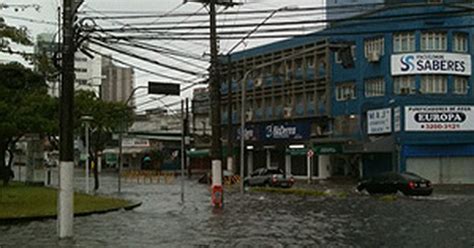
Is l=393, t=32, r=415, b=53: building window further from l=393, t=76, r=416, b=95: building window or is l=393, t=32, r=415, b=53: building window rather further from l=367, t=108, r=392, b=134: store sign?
l=367, t=108, r=392, b=134: store sign

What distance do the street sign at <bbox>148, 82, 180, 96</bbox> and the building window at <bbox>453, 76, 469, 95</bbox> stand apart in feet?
104

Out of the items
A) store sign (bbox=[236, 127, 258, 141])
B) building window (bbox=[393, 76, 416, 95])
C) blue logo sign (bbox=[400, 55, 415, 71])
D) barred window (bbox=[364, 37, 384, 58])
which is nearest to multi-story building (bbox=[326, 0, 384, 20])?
barred window (bbox=[364, 37, 384, 58])

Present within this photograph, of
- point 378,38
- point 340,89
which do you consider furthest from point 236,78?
point 378,38

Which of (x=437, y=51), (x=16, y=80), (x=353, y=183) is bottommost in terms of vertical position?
(x=353, y=183)

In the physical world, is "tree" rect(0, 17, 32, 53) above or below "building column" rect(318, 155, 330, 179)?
above

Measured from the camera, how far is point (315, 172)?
6725 cm

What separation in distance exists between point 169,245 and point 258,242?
213 cm

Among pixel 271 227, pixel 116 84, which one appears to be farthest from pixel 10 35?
pixel 116 84

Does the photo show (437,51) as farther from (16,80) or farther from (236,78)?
(16,80)

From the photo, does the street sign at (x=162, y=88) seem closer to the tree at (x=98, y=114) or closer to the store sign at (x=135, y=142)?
the tree at (x=98, y=114)

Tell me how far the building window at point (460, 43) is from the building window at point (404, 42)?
332 centimetres

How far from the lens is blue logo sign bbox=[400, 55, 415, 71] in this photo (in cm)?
5578

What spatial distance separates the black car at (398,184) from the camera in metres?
39.6

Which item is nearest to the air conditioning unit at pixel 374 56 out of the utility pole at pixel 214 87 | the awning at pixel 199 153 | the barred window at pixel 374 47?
the barred window at pixel 374 47
